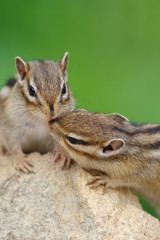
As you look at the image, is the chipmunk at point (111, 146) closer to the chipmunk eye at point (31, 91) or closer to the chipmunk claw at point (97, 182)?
the chipmunk claw at point (97, 182)

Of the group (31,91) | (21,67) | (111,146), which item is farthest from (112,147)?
(21,67)

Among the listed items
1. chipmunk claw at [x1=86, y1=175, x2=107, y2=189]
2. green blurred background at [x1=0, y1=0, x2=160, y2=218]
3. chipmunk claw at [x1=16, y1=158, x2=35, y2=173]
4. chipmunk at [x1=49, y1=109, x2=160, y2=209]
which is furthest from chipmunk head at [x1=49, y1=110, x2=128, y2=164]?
green blurred background at [x1=0, y1=0, x2=160, y2=218]

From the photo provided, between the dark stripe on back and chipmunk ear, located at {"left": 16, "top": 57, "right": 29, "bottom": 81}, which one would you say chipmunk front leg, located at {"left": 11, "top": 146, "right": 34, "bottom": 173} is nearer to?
chipmunk ear, located at {"left": 16, "top": 57, "right": 29, "bottom": 81}

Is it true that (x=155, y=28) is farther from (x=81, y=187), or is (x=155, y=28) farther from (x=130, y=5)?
(x=81, y=187)

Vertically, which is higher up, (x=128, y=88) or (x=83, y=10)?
(x=83, y=10)

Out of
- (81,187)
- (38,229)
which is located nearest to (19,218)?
(38,229)

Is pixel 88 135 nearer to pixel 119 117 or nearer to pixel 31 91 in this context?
pixel 119 117
